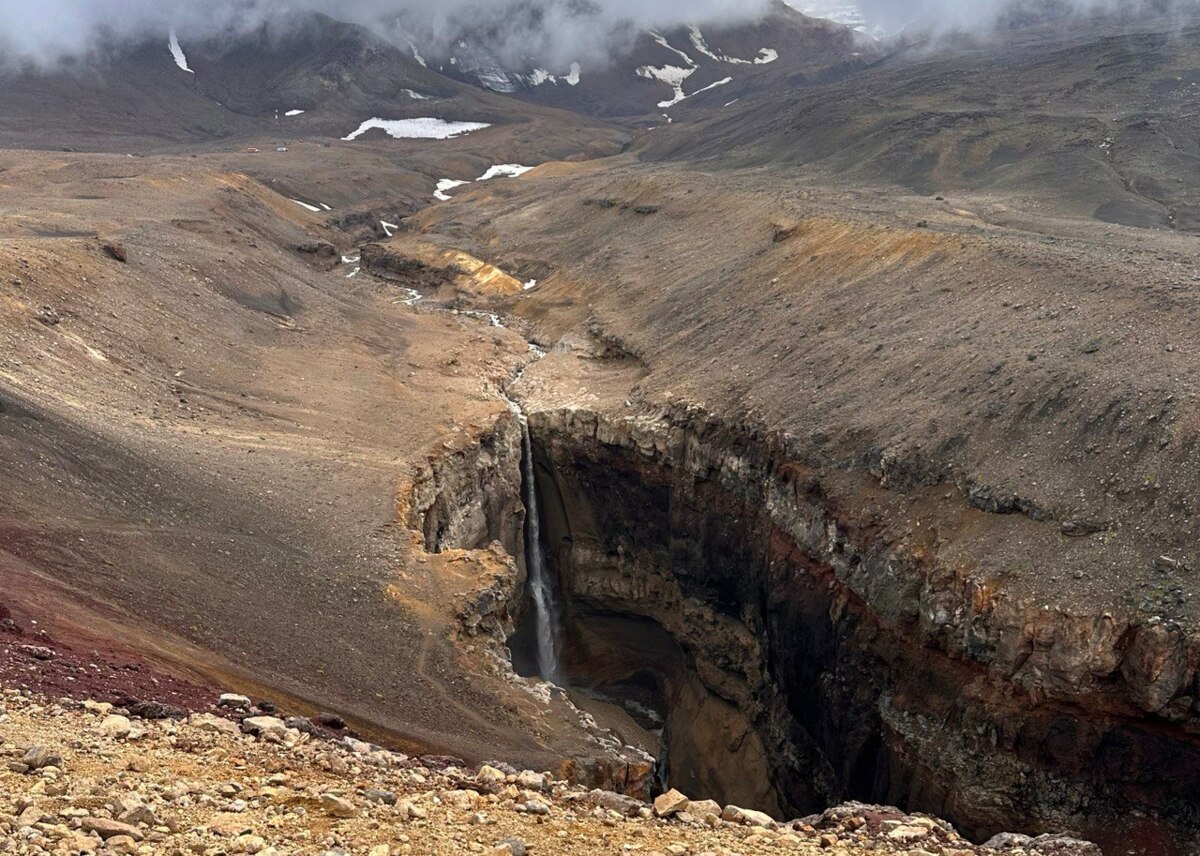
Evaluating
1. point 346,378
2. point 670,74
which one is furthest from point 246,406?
point 670,74

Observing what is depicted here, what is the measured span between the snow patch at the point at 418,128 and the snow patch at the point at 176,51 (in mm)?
33824

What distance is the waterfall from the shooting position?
3488 cm

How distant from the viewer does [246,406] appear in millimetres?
33188

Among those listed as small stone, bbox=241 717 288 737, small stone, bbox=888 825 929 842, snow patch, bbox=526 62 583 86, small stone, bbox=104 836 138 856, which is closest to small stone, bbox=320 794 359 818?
small stone, bbox=104 836 138 856

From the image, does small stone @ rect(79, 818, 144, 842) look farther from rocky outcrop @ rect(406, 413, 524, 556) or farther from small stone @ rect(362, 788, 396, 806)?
rocky outcrop @ rect(406, 413, 524, 556)

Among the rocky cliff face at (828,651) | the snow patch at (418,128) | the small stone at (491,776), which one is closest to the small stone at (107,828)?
the small stone at (491,776)

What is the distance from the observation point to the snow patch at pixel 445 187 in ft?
336

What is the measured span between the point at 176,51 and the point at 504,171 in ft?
249

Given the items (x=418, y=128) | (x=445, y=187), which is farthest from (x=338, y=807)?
(x=418, y=128)

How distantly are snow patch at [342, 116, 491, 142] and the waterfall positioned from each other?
114 meters

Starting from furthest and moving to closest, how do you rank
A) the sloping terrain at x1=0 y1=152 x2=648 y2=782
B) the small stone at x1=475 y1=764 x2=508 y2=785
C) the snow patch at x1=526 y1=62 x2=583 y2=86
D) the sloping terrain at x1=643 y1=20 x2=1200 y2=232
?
1. the snow patch at x1=526 y1=62 x2=583 y2=86
2. the sloping terrain at x1=643 y1=20 x2=1200 y2=232
3. the sloping terrain at x1=0 y1=152 x2=648 y2=782
4. the small stone at x1=475 y1=764 x2=508 y2=785

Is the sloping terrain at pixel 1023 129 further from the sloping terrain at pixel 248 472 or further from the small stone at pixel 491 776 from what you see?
the small stone at pixel 491 776

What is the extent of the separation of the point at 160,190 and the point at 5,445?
155ft

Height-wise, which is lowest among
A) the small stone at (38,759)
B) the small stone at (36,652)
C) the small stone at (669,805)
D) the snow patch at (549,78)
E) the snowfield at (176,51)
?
the small stone at (669,805)
